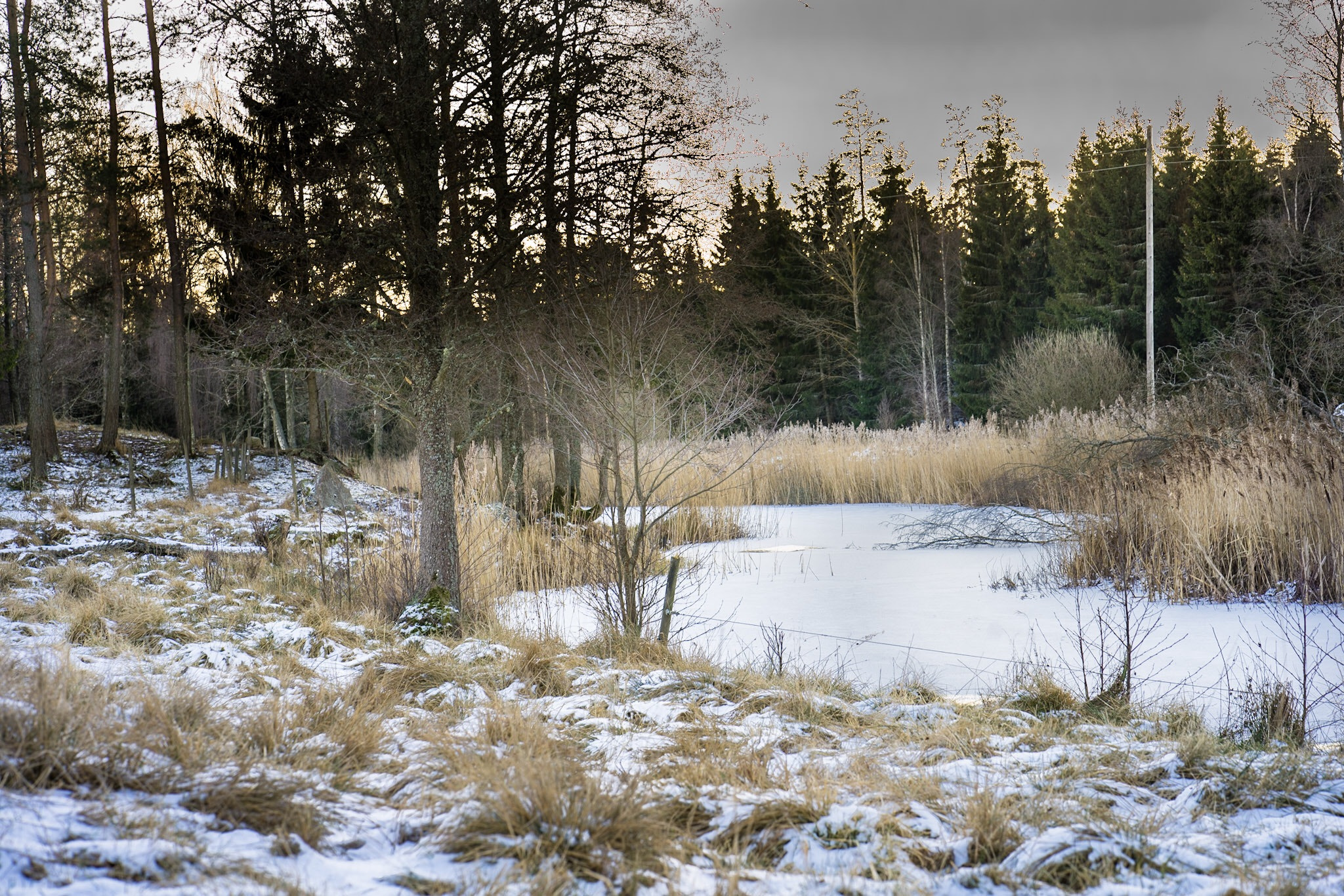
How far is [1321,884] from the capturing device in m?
1.83

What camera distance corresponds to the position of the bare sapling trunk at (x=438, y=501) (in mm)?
5125

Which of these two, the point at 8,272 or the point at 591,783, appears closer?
the point at 591,783

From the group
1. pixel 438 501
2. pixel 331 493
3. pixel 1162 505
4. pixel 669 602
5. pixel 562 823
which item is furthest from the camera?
pixel 331 493

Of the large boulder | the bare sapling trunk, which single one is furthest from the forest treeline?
the large boulder

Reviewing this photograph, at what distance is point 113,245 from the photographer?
13.9 meters

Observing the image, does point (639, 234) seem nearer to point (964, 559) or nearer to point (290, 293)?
point (290, 293)

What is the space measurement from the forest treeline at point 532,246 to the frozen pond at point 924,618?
4.69 ft

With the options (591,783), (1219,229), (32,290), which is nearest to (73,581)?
(591,783)

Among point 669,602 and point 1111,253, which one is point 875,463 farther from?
point 1111,253

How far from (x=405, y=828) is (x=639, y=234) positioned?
14.3ft

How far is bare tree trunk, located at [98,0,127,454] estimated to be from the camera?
1336 cm

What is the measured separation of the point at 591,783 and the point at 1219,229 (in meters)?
25.2

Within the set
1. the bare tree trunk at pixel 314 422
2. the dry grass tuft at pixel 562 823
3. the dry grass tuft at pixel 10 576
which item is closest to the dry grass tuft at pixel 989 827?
the dry grass tuft at pixel 562 823

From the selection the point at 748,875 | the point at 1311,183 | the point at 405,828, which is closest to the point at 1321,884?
the point at 748,875
